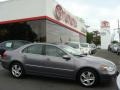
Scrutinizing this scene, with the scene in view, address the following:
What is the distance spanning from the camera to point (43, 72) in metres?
9.28

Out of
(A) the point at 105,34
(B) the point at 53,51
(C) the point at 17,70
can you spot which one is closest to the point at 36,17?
(C) the point at 17,70

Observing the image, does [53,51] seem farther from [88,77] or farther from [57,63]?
[88,77]

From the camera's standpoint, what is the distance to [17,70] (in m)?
9.89

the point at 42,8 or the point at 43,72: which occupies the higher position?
the point at 42,8

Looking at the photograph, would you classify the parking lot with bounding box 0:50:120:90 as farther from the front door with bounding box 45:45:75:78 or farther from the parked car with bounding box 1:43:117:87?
the front door with bounding box 45:45:75:78

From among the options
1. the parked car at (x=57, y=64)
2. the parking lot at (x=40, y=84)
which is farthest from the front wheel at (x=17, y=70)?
the parking lot at (x=40, y=84)

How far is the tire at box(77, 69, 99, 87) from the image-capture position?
8586mm

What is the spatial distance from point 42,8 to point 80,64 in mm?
15610

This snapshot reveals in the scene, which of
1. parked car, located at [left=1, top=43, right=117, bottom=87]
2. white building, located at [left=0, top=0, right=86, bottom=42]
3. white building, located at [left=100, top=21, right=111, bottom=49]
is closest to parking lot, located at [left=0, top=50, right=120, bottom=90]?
parked car, located at [left=1, top=43, right=117, bottom=87]

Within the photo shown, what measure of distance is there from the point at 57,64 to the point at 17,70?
1794 mm

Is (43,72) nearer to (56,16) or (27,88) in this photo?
(27,88)

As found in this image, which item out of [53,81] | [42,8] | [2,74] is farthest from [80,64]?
[42,8]

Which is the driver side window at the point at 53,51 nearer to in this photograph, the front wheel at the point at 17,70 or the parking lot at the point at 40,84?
the parking lot at the point at 40,84

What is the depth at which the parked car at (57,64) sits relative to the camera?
28.2ft
